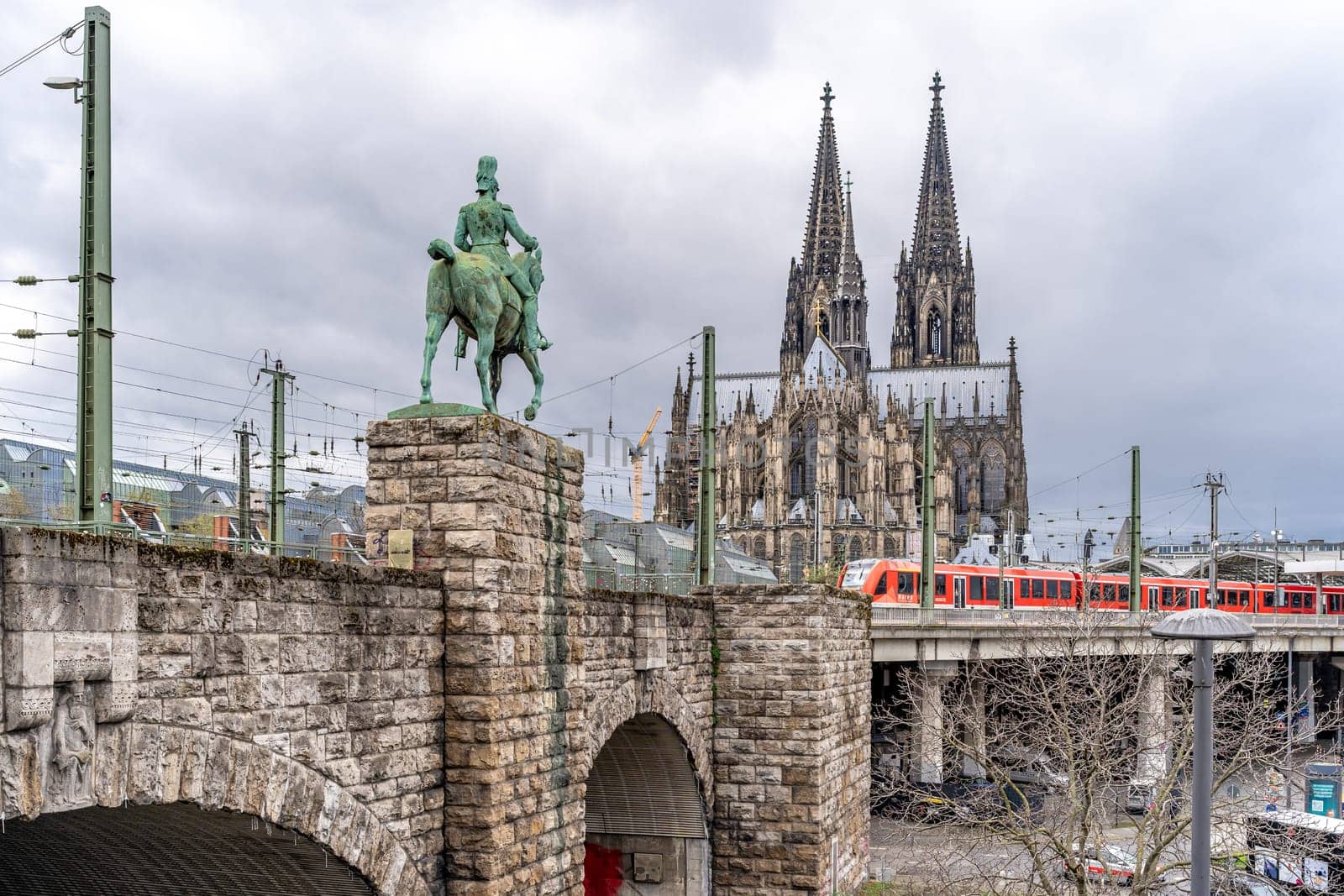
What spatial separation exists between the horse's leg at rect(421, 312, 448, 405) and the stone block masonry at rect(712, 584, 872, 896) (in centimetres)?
871

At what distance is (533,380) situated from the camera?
12188 millimetres

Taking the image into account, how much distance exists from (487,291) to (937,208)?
118854 mm

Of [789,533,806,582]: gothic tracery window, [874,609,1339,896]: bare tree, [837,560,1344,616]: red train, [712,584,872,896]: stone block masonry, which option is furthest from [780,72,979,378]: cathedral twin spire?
[712,584,872,896]: stone block masonry

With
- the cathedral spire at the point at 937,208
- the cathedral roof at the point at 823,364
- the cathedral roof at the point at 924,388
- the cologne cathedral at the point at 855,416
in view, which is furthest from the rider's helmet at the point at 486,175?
the cathedral spire at the point at 937,208

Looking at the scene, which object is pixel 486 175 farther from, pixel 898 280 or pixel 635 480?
A: pixel 898 280

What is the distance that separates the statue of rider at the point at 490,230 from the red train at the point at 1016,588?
30846 mm

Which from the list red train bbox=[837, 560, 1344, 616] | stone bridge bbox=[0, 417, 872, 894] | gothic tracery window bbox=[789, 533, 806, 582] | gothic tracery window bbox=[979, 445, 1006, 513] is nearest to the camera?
stone bridge bbox=[0, 417, 872, 894]

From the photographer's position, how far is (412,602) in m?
10.2

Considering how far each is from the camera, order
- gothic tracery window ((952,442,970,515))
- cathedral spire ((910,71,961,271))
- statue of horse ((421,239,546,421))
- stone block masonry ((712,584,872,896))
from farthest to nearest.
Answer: cathedral spire ((910,71,961,271)) < gothic tracery window ((952,442,970,515)) < stone block masonry ((712,584,872,896)) < statue of horse ((421,239,546,421))

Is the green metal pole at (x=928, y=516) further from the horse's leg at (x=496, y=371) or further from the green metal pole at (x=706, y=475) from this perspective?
the horse's leg at (x=496, y=371)

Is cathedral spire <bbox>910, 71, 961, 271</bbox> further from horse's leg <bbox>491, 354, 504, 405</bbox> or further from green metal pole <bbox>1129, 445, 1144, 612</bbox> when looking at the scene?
horse's leg <bbox>491, 354, 504, 405</bbox>

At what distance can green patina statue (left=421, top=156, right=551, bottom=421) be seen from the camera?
37.4 feet

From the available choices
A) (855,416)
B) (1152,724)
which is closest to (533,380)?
(1152,724)

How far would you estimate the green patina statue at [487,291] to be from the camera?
11391mm
